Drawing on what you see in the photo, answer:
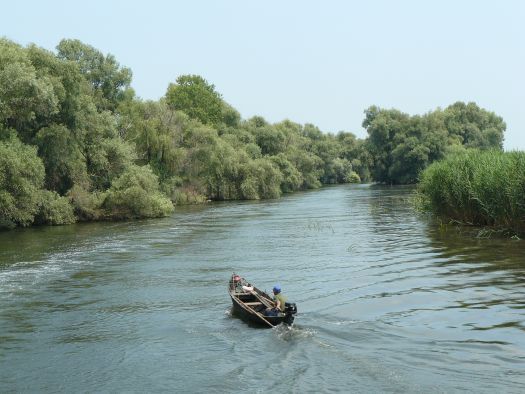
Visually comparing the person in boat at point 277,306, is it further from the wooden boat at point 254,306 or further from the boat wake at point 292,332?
the boat wake at point 292,332

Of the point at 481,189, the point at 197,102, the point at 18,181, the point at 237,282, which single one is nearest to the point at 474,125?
the point at 197,102

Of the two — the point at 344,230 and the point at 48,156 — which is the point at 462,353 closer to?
the point at 344,230

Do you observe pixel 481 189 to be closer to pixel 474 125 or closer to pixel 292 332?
pixel 292 332

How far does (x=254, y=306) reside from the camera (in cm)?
1905

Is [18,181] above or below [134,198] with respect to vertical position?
above

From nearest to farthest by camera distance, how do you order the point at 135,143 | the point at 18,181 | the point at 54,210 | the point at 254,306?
the point at 254,306 → the point at 18,181 → the point at 54,210 → the point at 135,143

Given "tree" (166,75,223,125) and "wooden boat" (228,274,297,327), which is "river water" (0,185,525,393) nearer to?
"wooden boat" (228,274,297,327)

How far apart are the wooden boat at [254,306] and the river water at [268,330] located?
1.01 ft

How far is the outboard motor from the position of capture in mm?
17281

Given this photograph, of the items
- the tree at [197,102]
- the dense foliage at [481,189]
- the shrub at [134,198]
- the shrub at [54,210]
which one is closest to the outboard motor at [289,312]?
the dense foliage at [481,189]

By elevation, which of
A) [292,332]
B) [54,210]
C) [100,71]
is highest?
[100,71]

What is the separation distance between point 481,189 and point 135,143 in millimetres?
44632

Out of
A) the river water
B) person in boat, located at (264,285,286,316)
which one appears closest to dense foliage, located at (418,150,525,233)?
the river water

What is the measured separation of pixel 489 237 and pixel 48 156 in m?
35.6
